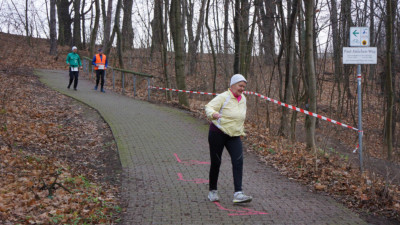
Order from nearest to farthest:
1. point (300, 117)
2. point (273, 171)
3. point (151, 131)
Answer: point (273, 171) → point (151, 131) → point (300, 117)

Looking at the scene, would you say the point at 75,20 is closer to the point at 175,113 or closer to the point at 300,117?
the point at 300,117

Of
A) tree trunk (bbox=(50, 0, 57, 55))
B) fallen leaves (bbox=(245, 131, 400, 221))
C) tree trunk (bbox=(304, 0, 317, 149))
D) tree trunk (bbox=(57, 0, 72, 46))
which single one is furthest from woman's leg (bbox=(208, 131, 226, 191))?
tree trunk (bbox=(57, 0, 72, 46))

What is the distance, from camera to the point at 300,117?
24.2 metres

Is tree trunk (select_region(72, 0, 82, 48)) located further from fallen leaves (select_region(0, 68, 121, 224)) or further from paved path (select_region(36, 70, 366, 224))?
paved path (select_region(36, 70, 366, 224))

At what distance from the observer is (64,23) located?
3991 centimetres

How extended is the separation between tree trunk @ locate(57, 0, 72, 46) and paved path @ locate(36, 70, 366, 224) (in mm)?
29739

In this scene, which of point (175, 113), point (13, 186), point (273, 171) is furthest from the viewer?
point (175, 113)

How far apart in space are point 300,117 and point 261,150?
14494 mm

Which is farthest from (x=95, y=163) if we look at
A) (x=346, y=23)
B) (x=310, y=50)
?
(x=346, y=23)

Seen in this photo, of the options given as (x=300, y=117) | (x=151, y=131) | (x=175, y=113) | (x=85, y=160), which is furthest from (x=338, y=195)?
(x=300, y=117)

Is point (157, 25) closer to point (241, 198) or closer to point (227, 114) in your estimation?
point (227, 114)

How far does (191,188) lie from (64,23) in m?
A: 36.3

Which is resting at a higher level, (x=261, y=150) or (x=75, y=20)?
(x=75, y=20)

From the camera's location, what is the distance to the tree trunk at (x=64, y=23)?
3916 cm
